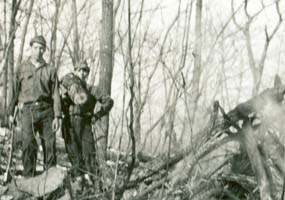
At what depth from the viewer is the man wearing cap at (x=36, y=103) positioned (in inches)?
271

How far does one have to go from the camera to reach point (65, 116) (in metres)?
7.54

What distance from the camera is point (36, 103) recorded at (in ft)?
22.9

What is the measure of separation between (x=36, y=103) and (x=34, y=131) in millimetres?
364

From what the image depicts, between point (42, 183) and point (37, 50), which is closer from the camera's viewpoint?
point (42, 183)

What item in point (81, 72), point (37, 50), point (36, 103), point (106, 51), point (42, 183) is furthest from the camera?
point (106, 51)

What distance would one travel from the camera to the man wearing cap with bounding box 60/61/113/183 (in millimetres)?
7398

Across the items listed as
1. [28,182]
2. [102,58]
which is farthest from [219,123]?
[102,58]

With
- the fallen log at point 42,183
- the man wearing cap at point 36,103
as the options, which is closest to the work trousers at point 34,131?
the man wearing cap at point 36,103

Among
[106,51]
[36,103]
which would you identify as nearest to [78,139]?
[36,103]

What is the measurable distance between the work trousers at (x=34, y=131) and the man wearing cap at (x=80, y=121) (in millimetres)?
441

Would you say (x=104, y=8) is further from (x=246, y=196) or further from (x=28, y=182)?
(x=246, y=196)

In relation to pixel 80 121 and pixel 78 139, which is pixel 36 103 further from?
pixel 78 139

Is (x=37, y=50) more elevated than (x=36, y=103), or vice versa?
(x=37, y=50)

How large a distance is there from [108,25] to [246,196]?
5184 millimetres
